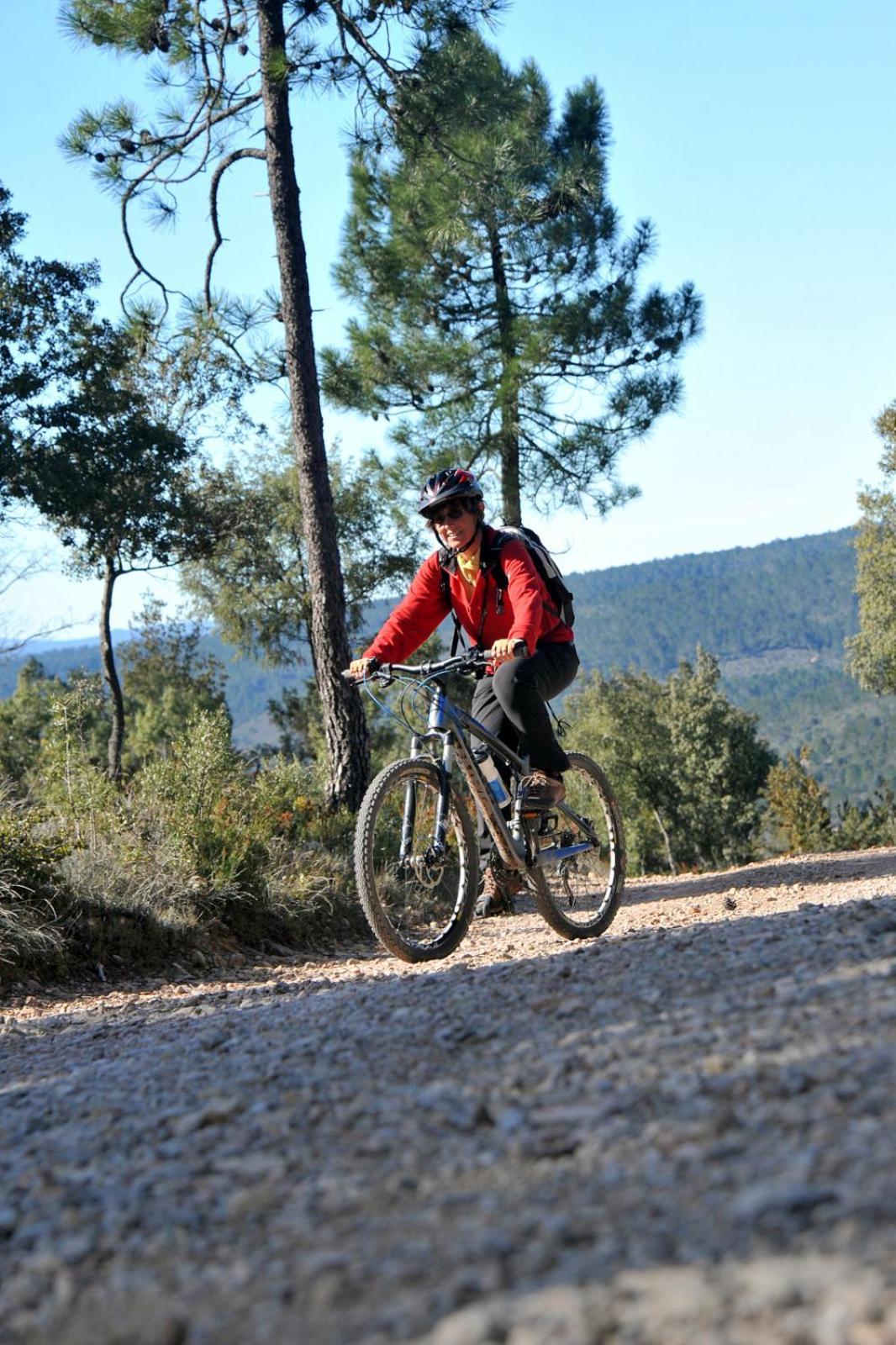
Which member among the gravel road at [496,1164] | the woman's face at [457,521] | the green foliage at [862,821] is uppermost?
the woman's face at [457,521]

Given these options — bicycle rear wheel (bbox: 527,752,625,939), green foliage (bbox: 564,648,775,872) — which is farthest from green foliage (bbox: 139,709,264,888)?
green foliage (bbox: 564,648,775,872)

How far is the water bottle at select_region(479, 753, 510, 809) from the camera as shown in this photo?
20.4 feet

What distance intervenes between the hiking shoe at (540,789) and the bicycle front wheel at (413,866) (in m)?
0.39

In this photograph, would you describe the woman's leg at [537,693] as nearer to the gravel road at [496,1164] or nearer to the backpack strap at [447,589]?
the backpack strap at [447,589]

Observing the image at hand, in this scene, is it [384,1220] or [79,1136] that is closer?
[384,1220]

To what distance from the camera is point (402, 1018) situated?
4000 mm

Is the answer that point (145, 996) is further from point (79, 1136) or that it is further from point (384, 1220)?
point (384, 1220)

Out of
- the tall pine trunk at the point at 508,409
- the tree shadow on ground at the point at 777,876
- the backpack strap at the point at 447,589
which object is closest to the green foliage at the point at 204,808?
the backpack strap at the point at 447,589

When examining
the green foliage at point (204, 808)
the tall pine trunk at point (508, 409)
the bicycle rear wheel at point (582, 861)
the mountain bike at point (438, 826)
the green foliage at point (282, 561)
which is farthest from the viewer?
the green foliage at point (282, 561)

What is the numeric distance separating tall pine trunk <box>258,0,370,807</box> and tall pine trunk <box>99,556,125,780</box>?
1190 centimetres

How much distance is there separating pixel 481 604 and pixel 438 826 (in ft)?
3.48

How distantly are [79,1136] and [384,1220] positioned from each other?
1190 mm

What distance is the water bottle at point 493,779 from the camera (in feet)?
20.4

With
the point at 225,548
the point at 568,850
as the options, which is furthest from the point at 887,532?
the point at 568,850
